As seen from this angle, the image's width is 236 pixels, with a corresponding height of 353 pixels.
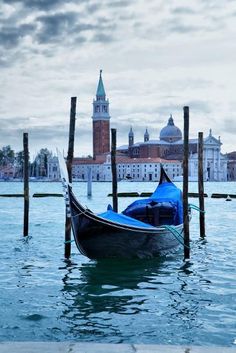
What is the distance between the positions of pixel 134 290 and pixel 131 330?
2127 mm

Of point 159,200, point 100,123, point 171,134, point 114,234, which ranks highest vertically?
point 100,123

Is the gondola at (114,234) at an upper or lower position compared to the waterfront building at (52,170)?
lower

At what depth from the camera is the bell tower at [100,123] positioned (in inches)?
5044

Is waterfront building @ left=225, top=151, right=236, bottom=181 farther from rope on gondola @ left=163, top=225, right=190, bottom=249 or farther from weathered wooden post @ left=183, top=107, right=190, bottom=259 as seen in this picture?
weathered wooden post @ left=183, top=107, right=190, bottom=259

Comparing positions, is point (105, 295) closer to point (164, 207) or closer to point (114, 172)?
point (164, 207)

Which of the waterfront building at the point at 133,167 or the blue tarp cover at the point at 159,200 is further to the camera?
the waterfront building at the point at 133,167

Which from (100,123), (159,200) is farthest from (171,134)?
(159,200)

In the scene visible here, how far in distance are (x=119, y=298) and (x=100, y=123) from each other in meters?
121

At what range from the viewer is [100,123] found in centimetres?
12781

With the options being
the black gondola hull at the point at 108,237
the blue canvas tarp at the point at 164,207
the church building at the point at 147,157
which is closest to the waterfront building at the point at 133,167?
the church building at the point at 147,157

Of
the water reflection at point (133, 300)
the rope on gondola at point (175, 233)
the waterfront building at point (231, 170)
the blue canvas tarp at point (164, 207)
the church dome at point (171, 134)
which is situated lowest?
the water reflection at point (133, 300)

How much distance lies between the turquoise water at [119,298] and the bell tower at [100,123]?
116m

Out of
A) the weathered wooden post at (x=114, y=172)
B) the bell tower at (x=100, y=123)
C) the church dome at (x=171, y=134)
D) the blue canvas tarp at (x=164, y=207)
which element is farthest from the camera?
the church dome at (x=171, y=134)

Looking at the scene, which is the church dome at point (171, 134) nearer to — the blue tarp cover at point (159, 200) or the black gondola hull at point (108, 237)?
the blue tarp cover at point (159, 200)
